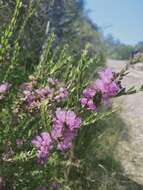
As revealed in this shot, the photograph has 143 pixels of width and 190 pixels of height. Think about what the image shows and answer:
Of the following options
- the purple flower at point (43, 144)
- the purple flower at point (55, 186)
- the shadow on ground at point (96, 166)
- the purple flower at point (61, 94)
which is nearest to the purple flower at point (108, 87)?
the purple flower at point (61, 94)

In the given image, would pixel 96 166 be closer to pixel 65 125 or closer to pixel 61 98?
pixel 61 98

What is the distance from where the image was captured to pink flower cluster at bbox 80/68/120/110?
3207 millimetres

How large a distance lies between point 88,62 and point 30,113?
684mm

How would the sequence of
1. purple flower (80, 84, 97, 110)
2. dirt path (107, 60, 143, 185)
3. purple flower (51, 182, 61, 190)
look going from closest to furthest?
purple flower (80, 84, 97, 110) → purple flower (51, 182, 61, 190) → dirt path (107, 60, 143, 185)

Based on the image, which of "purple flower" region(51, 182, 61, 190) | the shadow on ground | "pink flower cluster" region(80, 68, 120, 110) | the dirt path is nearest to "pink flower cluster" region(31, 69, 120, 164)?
"pink flower cluster" region(80, 68, 120, 110)

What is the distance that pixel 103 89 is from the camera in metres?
3.22

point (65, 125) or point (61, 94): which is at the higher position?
point (61, 94)

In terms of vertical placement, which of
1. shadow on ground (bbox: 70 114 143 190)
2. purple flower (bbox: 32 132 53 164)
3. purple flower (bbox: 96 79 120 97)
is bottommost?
shadow on ground (bbox: 70 114 143 190)

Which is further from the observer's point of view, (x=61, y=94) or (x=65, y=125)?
(x=61, y=94)

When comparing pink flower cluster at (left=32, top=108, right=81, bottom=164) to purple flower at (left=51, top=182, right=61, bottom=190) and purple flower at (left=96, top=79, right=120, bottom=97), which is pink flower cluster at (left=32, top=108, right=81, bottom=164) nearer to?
purple flower at (left=96, top=79, right=120, bottom=97)

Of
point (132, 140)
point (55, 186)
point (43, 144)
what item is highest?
point (43, 144)

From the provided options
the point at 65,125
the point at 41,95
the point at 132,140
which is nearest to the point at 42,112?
the point at 65,125

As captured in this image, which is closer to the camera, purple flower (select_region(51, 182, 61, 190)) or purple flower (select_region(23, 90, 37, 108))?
purple flower (select_region(23, 90, 37, 108))

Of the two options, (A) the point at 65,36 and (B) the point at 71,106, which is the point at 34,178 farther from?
(A) the point at 65,36
